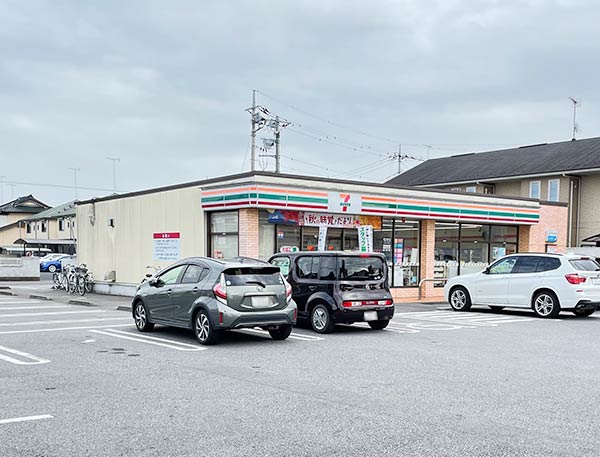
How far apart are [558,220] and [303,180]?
14065 millimetres

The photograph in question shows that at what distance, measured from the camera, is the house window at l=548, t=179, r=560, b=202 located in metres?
33.2

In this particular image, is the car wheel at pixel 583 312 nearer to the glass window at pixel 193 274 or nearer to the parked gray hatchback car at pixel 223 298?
the parked gray hatchback car at pixel 223 298

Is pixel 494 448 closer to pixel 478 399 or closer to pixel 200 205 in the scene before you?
pixel 478 399

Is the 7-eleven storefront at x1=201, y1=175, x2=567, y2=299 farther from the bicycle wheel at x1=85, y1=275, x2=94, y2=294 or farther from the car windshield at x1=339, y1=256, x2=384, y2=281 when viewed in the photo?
the bicycle wheel at x1=85, y1=275, x2=94, y2=294

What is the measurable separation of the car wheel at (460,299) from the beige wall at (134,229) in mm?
7679

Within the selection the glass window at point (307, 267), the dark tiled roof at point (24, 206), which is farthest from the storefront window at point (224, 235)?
the dark tiled roof at point (24, 206)

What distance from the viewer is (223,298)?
10547 millimetres

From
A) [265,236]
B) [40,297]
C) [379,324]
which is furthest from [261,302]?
[40,297]

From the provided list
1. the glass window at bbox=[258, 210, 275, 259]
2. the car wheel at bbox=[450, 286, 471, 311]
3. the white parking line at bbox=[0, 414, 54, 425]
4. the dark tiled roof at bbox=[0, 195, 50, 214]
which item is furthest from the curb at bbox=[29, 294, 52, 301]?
the dark tiled roof at bbox=[0, 195, 50, 214]

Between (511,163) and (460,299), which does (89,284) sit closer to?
(460,299)

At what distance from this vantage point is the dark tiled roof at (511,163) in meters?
33.4

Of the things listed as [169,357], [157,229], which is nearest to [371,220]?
[157,229]

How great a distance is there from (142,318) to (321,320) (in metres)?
3.66

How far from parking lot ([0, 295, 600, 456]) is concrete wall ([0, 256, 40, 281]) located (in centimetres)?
2549
